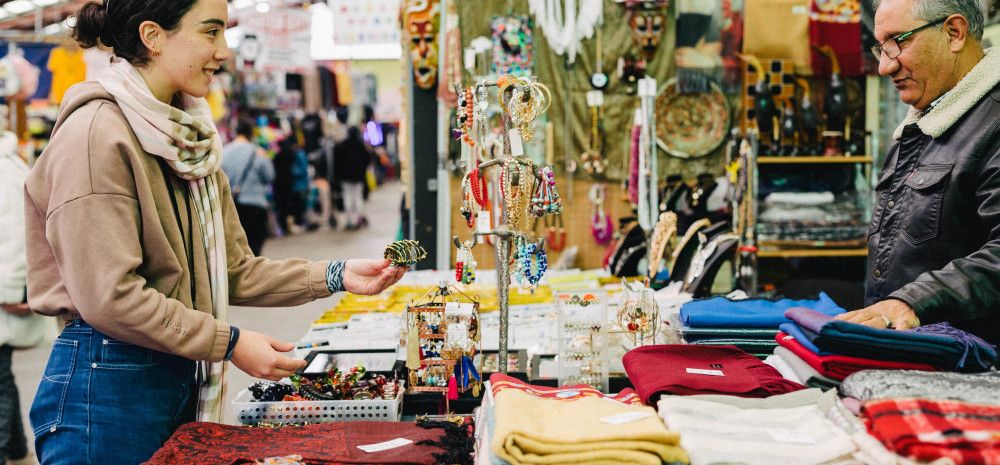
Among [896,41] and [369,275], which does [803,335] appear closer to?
[896,41]

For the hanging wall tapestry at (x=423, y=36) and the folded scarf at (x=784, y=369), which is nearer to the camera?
the folded scarf at (x=784, y=369)

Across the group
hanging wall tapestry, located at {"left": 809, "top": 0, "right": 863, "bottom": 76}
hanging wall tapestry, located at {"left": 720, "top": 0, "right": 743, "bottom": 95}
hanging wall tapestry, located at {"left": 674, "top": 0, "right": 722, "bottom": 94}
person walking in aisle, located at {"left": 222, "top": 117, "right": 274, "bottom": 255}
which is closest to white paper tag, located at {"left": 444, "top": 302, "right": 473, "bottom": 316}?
hanging wall tapestry, located at {"left": 674, "top": 0, "right": 722, "bottom": 94}

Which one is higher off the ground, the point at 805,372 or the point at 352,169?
the point at 352,169

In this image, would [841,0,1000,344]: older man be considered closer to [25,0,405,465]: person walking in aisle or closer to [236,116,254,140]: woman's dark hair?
[25,0,405,465]: person walking in aisle

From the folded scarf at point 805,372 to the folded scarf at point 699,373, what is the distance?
3 cm

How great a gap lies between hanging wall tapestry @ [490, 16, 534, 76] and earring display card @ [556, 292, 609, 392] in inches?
131

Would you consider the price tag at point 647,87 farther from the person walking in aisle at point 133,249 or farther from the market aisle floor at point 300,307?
the person walking in aisle at point 133,249

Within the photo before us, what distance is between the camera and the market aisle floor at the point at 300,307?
5555 mm

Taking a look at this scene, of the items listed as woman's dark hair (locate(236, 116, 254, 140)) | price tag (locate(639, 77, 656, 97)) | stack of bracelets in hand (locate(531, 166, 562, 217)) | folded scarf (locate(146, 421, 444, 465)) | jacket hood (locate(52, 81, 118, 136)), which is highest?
woman's dark hair (locate(236, 116, 254, 140))

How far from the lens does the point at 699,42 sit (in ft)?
18.8

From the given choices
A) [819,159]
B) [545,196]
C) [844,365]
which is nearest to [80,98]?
[545,196]

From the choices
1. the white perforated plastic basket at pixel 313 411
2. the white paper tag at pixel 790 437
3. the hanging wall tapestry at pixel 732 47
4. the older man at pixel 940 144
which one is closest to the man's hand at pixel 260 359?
the white perforated plastic basket at pixel 313 411

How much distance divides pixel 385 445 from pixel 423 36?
13.8 feet

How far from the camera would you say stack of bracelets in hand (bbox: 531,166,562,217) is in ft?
7.33
